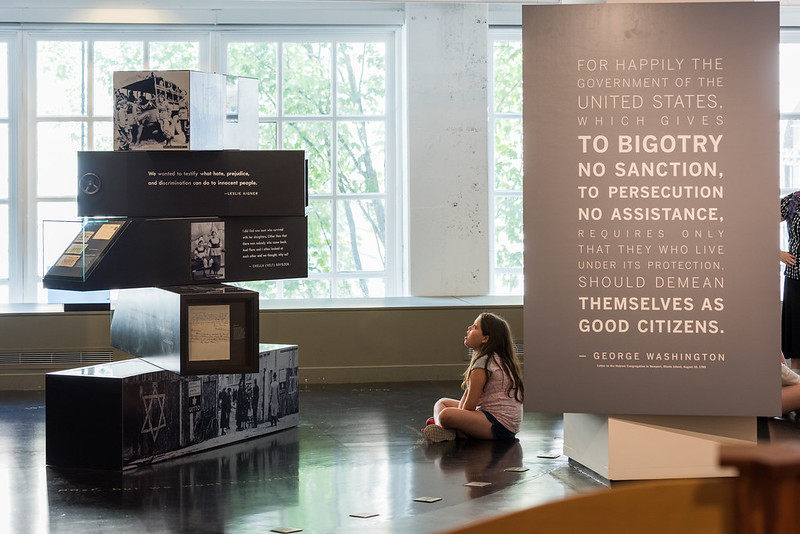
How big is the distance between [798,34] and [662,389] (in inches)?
237

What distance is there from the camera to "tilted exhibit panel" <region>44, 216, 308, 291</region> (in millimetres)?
4500

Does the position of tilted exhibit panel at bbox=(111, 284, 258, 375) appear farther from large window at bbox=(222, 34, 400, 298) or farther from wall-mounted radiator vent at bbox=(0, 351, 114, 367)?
large window at bbox=(222, 34, 400, 298)

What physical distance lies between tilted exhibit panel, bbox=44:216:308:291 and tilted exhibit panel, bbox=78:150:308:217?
7cm

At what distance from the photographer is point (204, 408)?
17.3 feet

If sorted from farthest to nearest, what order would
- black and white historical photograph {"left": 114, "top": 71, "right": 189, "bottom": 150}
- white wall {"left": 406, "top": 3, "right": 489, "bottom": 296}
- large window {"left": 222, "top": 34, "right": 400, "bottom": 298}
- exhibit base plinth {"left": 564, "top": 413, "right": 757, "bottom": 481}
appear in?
large window {"left": 222, "top": 34, "right": 400, "bottom": 298} → white wall {"left": 406, "top": 3, "right": 489, "bottom": 296} → black and white historical photograph {"left": 114, "top": 71, "right": 189, "bottom": 150} → exhibit base plinth {"left": 564, "top": 413, "right": 757, "bottom": 481}

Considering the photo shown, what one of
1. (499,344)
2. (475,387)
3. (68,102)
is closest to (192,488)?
(475,387)

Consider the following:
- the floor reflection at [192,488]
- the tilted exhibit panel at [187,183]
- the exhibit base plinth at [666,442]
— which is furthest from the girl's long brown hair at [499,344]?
the tilted exhibit panel at [187,183]

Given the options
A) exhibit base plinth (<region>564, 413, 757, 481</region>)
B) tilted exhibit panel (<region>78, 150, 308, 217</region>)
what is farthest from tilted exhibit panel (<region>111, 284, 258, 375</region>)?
exhibit base plinth (<region>564, 413, 757, 481</region>)

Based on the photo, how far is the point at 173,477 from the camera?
15.3 ft

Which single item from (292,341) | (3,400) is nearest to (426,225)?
(292,341)

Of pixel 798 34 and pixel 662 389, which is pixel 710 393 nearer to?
pixel 662 389

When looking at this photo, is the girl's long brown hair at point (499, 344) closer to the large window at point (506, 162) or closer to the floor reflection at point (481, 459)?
the floor reflection at point (481, 459)

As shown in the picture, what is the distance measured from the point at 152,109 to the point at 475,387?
89.6 inches

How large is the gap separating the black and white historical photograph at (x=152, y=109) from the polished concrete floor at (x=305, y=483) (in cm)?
162
